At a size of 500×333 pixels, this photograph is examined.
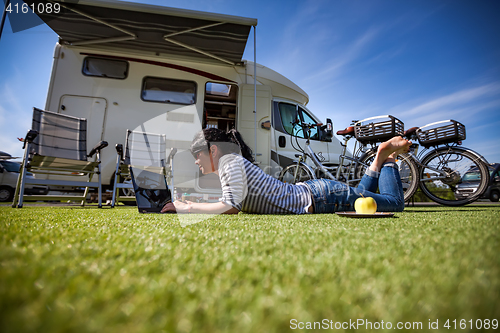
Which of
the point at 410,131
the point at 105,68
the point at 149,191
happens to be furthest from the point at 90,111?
the point at 410,131

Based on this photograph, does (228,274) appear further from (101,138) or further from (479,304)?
(101,138)

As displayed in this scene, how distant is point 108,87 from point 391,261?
4.84 meters

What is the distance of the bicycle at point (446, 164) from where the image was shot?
347 centimetres

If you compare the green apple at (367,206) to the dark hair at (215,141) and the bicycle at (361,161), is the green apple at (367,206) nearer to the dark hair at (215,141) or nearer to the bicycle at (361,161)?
the dark hair at (215,141)

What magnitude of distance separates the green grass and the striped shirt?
3.56 feet

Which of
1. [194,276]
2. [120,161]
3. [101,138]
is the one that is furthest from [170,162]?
[194,276]

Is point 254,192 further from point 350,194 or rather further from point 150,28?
point 150,28

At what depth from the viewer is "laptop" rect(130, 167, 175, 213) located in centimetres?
217

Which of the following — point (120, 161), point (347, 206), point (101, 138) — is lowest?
point (347, 206)

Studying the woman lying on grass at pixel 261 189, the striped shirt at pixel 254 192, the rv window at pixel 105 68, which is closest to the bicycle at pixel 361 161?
the woman lying on grass at pixel 261 189

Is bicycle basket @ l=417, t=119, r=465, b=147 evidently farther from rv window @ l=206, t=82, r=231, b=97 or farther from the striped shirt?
rv window @ l=206, t=82, r=231, b=97

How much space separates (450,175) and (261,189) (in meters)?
3.23

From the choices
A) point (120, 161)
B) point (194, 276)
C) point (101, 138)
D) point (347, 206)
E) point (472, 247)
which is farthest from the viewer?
Answer: point (101, 138)

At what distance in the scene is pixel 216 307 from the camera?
326 mm
